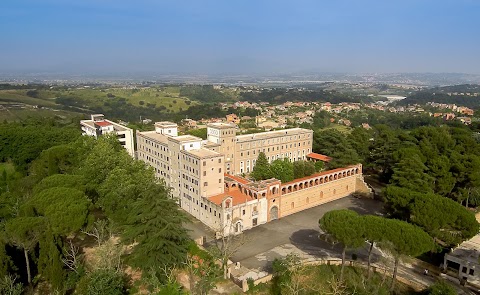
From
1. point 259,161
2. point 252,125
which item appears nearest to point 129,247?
point 259,161

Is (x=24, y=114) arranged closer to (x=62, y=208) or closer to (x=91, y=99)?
(x=91, y=99)

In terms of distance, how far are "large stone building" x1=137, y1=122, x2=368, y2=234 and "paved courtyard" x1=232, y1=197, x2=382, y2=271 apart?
1.32 metres

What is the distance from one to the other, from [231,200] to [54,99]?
14400 centimetres

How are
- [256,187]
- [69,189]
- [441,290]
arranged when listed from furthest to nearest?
1. [256,187]
2. [69,189]
3. [441,290]

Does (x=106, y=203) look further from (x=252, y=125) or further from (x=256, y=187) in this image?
(x=252, y=125)

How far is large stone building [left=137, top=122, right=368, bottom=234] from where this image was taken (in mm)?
36344

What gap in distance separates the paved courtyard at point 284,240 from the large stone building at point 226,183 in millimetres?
1321

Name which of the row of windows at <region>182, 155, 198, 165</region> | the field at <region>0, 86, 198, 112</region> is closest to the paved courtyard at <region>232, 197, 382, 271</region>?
the row of windows at <region>182, 155, 198, 165</region>

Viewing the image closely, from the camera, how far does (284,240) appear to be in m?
34.2

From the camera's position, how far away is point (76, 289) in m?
26.2

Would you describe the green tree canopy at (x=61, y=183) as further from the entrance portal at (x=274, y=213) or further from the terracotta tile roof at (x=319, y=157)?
the terracotta tile roof at (x=319, y=157)

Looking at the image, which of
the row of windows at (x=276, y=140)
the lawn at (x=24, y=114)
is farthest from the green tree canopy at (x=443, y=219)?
the lawn at (x=24, y=114)

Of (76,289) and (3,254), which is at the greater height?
(3,254)

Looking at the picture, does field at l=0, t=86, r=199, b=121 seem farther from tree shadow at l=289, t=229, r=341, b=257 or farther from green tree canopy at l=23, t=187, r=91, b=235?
tree shadow at l=289, t=229, r=341, b=257
